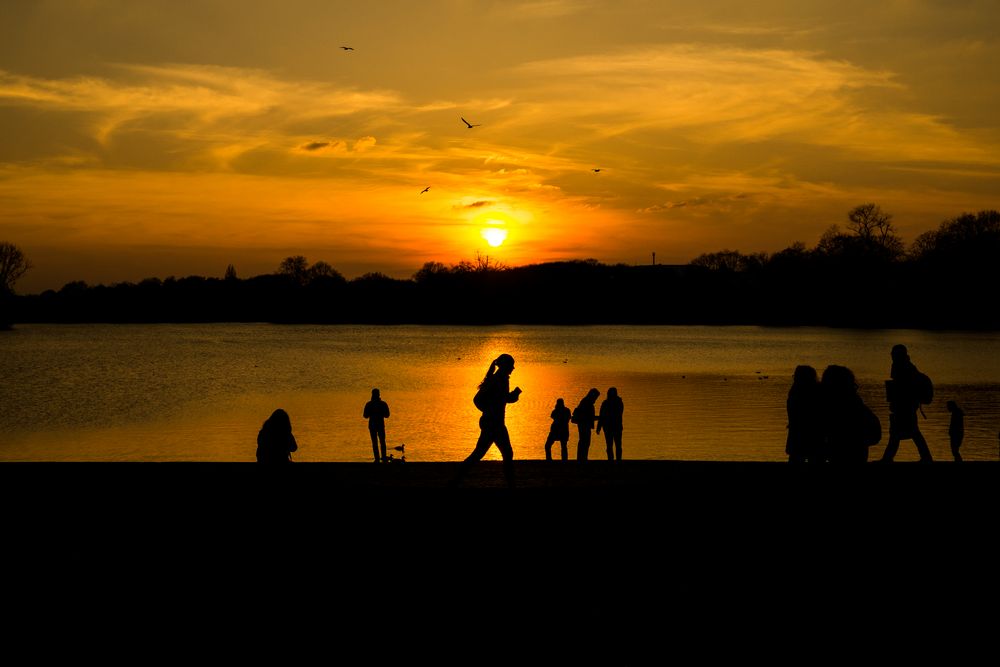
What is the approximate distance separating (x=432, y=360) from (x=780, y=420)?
189 ft

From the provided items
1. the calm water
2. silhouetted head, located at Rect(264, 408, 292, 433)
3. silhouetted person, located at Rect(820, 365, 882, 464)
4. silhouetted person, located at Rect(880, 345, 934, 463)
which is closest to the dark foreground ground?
silhouetted person, located at Rect(820, 365, 882, 464)

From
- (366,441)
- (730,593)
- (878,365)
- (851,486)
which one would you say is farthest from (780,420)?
(878,365)

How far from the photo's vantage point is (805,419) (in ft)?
41.8

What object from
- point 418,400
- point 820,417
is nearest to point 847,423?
point 820,417

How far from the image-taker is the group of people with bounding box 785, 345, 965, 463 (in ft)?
→ 36.0

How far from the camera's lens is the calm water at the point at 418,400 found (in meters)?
31.6

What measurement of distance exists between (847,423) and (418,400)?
1558 inches

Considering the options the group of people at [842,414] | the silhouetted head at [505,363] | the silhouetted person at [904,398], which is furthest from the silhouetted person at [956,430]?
the silhouetted head at [505,363]

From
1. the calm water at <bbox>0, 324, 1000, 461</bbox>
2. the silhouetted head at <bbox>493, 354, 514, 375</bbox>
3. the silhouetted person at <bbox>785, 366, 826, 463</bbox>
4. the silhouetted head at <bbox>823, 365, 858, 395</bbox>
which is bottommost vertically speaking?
the calm water at <bbox>0, 324, 1000, 461</bbox>

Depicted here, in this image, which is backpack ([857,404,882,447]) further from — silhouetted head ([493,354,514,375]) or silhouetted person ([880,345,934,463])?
silhouetted head ([493,354,514,375])

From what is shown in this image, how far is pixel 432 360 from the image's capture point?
93.1 m

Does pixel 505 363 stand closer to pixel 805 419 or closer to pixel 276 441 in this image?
pixel 276 441

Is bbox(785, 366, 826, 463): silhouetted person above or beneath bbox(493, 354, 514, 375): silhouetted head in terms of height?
beneath

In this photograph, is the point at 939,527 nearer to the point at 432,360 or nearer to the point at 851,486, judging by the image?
the point at 851,486
